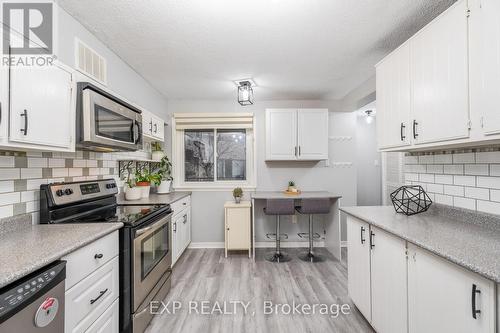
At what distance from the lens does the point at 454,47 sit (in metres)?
1.37

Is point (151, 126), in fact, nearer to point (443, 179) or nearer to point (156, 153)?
point (156, 153)

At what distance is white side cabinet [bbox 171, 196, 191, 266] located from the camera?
9.34 feet

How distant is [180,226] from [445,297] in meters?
2.77

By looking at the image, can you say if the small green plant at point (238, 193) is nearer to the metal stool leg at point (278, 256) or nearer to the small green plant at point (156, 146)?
the metal stool leg at point (278, 256)

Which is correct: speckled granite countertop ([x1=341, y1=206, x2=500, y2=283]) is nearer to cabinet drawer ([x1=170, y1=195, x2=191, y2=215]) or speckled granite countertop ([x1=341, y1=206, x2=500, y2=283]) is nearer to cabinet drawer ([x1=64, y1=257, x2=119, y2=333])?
cabinet drawer ([x1=64, y1=257, x2=119, y2=333])

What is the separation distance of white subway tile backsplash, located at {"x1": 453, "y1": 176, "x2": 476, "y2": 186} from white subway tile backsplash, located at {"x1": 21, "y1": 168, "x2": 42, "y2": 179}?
3023mm

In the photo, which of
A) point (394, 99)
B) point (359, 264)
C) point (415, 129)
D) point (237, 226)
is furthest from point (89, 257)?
point (394, 99)

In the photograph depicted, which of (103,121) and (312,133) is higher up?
(312,133)

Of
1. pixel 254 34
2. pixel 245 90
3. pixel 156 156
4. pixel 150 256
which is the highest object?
pixel 254 34

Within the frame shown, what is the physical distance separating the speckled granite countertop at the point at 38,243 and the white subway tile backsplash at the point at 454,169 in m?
2.50

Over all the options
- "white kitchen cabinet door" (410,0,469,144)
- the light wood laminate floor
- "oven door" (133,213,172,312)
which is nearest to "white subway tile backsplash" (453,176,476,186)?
"white kitchen cabinet door" (410,0,469,144)

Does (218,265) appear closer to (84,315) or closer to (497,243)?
(84,315)

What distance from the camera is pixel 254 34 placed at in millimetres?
1947

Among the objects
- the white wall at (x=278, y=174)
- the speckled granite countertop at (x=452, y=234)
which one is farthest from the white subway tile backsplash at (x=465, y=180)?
the white wall at (x=278, y=174)
